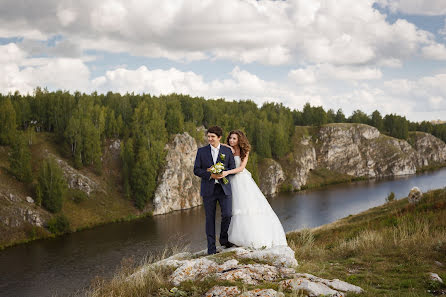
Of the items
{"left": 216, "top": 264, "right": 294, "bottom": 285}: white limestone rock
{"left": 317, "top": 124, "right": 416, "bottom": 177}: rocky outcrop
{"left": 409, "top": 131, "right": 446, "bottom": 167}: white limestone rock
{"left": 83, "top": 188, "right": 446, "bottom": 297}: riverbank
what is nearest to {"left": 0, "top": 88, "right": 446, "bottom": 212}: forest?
{"left": 317, "top": 124, "right": 416, "bottom": 177}: rocky outcrop

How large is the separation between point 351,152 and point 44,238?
10399 centimetres

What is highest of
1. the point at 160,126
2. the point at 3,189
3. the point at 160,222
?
the point at 160,126

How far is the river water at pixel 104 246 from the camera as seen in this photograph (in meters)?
34.7

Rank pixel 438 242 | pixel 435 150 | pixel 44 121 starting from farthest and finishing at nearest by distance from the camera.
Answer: pixel 435 150 → pixel 44 121 → pixel 438 242

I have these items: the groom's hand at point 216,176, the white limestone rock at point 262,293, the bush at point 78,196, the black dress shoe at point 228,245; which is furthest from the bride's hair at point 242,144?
the bush at point 78,196

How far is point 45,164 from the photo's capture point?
54.8 meters

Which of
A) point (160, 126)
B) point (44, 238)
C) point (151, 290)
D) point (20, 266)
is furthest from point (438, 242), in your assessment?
point (160, 126)

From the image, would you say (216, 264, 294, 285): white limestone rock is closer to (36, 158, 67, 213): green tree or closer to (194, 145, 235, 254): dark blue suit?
(194, 145, 235, 254): dark blue suit

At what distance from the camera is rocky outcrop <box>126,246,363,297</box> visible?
6.09 meters

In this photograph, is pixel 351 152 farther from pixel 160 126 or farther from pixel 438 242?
pixel 438 242

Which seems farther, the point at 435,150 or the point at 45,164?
the point at 435,150

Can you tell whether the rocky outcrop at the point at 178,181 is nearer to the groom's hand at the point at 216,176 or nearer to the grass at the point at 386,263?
the grass at the point at 386,263

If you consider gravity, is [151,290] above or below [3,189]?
above

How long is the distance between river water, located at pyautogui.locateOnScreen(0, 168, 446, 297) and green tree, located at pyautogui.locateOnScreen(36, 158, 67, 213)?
615cm
